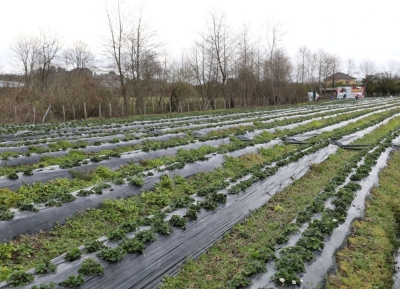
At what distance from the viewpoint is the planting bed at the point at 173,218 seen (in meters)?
4.39

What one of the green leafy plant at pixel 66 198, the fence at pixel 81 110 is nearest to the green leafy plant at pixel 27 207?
the green leafy plant at pixel 66 198

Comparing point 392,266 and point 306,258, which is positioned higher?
point 306,258

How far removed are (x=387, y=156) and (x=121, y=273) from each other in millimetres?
11507

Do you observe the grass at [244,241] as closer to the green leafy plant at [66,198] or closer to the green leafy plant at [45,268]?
the green leafy plant at [45,268]

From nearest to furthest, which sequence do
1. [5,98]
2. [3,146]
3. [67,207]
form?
[67,207] → [3,146] → [5,98]

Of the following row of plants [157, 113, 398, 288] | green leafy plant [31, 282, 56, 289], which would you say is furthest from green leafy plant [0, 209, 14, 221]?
row of plants [157, 113, 398, 288]

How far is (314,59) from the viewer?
7256 centimetres

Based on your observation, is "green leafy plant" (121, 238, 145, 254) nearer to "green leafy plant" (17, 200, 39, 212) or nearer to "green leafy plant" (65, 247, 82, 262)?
"green leafy plant" (65, 247, 82, 262)

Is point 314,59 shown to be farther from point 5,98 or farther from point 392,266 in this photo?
point 392,266

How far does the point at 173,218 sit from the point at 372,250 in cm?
334

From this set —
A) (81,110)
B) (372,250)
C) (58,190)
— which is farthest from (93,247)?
(81,110)

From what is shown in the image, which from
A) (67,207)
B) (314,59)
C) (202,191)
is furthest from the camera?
(314,59)

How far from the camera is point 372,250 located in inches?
215

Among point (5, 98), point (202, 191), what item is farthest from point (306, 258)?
point (5, 98)
